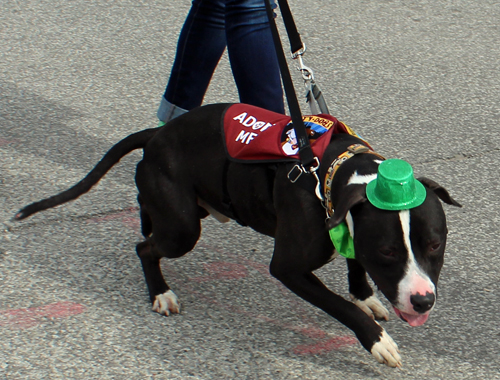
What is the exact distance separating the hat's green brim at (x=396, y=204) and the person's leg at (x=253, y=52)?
125 cm

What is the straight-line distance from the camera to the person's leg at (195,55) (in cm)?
334

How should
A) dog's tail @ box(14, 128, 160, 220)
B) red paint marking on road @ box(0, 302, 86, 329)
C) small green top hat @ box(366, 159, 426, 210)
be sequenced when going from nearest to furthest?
small green top hat @ box(366, 159, 426, 210) < red paint marking on road @ box(0, 302, 86, 329) < dog's tail @ box(14, 128, 160, 220)

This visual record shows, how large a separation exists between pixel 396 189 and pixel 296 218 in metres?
0.44

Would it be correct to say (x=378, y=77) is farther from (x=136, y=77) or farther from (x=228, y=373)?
(x=228, y=373)

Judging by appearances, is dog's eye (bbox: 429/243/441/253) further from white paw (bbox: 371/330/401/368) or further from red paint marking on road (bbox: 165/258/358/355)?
red paint marking on road (bbox: 165/258/358/355)

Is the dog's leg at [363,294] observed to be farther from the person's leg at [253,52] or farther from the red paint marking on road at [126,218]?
the red paint marking on road at [126,218]

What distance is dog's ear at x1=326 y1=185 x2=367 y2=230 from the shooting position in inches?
80.7

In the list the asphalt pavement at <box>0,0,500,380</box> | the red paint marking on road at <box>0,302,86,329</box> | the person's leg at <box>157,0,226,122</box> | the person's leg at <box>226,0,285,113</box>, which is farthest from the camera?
the person's leg at <box>157,0,226,122</box>

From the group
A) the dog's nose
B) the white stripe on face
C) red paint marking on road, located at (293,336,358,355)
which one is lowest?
red paint marking on road, located at (293,336,358,355)

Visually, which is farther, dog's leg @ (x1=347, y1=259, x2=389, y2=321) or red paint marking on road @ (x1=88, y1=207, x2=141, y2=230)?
red paint marking on road @ (x1=88, y1=207, x2=141, y2=230)

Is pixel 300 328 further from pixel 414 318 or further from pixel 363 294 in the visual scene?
pixel 414 318

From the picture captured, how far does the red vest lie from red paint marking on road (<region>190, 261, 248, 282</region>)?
0.67m

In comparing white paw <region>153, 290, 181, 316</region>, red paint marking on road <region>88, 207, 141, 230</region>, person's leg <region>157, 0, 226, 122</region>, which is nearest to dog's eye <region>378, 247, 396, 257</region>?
white paw <region>153, 290, 181, 316</region>

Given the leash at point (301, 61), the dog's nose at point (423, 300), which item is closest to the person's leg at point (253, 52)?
the leash at point (301, 61)
